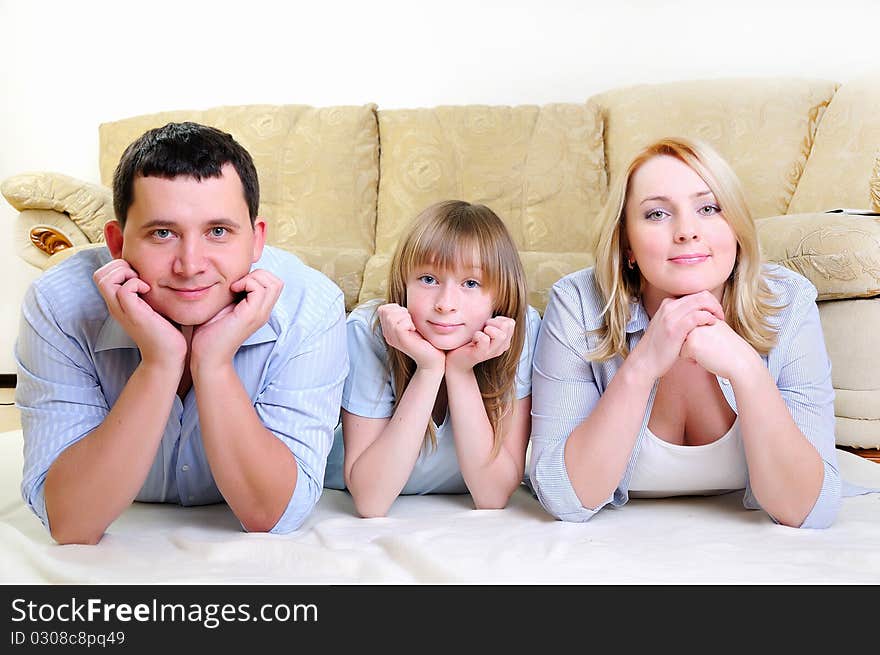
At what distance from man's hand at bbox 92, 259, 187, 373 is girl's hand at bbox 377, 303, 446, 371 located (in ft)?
1.18

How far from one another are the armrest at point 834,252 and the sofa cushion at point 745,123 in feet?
3.62

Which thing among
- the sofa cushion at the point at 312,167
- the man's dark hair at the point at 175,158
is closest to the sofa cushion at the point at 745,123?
the sofa cushion at the point at 312,167

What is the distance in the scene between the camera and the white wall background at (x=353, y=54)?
3.62m

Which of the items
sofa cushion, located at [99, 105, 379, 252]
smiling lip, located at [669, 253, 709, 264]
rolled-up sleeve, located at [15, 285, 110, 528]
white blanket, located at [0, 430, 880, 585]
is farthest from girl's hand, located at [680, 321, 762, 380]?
sofa cushion, located at [99, 105, 379, 252]

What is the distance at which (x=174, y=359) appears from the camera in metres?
1.26

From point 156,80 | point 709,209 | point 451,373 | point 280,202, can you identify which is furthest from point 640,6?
point 451,373

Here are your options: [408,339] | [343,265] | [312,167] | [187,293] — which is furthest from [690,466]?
[312,167]

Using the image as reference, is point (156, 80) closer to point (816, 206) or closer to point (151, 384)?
point (816, 206)

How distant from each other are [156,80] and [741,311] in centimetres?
323

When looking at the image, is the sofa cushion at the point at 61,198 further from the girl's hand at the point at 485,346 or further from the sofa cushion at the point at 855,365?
the sofa cushion at the point at 855,365

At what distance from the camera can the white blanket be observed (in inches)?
48.5

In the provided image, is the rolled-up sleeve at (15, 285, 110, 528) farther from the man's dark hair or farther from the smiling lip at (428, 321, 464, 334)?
the smiling lip at (428, 321, 464, 334)

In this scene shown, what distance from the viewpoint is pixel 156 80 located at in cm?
396
